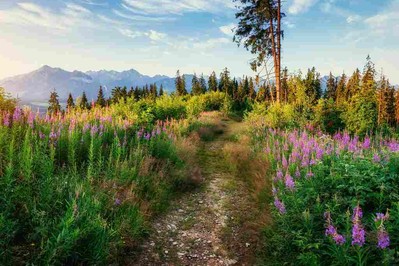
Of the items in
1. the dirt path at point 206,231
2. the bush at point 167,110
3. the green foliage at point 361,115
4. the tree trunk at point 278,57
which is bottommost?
the dirt path at point 206,231

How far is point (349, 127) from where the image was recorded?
19250 millimetres

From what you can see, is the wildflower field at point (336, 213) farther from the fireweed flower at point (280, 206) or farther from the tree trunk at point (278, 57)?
the tree trunk at point (278, 57)

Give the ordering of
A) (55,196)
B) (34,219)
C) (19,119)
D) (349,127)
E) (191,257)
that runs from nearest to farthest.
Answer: (34,219), (55,196), (191,257), (19,119), (349,127)

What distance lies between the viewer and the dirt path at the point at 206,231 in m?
4.68

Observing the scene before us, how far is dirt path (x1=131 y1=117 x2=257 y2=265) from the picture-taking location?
4684 millimetres

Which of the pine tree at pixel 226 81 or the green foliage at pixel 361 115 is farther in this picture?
the pine tree at pixel 226 81

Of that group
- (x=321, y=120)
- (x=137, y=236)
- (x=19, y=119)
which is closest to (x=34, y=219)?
(x=137, y=236)

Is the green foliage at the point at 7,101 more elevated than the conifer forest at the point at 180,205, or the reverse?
the green foliage at the point at 7,101

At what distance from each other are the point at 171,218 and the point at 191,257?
142 cm

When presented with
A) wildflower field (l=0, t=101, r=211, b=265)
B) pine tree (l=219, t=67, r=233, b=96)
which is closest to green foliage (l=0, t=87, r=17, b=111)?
wildflower field (l=0, t=101, r=211, b=265)

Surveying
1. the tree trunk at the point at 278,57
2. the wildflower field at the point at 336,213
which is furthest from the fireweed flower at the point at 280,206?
the tree trunk at the point at 278,57

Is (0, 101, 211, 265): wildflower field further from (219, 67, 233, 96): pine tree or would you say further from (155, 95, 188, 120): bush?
(219, 67, 233, 96): pine tree

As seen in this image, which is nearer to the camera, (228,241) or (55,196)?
(55,196)

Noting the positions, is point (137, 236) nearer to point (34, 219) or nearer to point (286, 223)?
point (34, 219)
